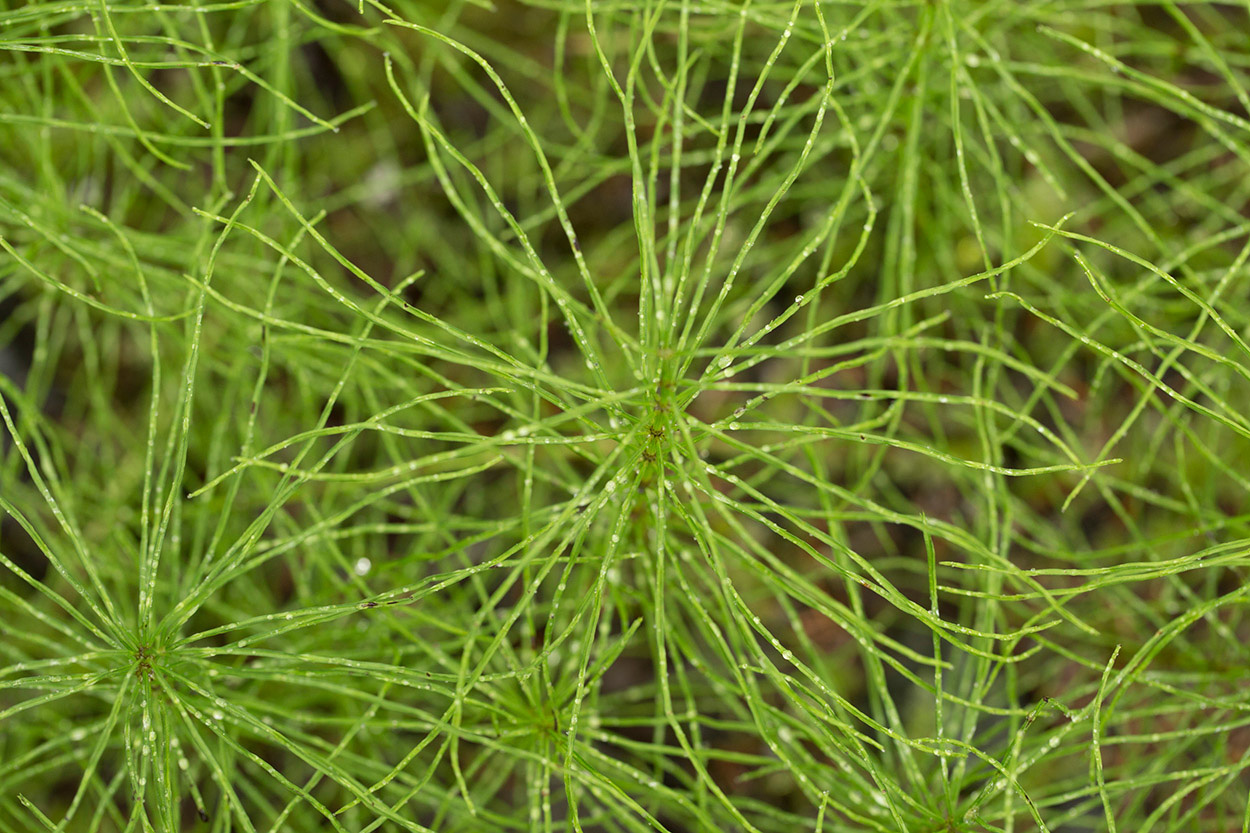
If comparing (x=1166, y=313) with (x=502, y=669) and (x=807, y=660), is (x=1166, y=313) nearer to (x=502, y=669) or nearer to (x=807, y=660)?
(x=807, y=660)

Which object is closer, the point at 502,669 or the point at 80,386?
the point at 502,669

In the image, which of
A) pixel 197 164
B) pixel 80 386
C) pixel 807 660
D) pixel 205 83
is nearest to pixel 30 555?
pixel 80 386

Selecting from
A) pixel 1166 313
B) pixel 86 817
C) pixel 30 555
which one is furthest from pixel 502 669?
pixel 1166 313

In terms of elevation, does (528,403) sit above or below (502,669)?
above

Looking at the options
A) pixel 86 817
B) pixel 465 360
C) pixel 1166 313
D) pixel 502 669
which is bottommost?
pixel 86 817

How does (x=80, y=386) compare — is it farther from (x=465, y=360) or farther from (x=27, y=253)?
(x=465, y=360)

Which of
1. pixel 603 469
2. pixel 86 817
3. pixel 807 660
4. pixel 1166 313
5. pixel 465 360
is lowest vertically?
pixel 86 817

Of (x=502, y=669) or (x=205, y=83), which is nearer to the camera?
(x=502, y=669)

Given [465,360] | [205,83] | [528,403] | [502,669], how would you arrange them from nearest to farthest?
[465,360] < [502,669] < [528,403] < [205,83]

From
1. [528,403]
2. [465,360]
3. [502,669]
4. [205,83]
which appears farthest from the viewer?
[205,83]
